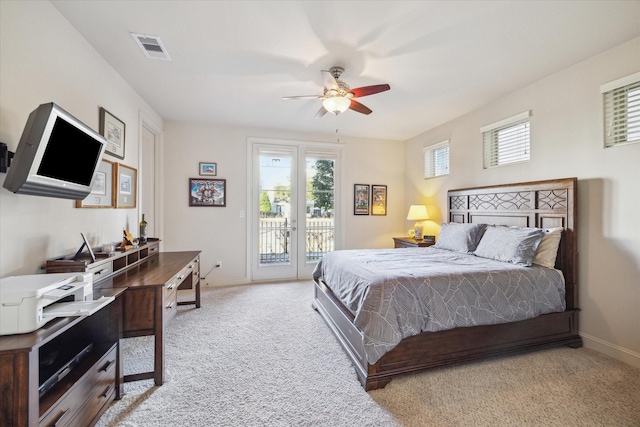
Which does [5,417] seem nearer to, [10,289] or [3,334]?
[3,334]

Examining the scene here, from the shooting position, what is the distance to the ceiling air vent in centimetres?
213

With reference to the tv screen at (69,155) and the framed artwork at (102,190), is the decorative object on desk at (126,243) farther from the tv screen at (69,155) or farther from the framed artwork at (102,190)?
the tv screen at (69,155)

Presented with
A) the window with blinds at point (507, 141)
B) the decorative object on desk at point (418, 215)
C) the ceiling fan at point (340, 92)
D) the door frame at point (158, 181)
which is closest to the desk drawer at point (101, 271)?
the door frame at point (158, 181)

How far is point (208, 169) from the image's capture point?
4285 millimetres

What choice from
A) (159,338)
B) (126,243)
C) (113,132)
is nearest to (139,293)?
(159,338)

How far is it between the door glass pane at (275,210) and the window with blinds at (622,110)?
3944mm

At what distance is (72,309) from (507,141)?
434 cm

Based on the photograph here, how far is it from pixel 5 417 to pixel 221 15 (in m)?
2.49

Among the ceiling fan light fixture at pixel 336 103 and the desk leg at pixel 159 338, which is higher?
the ceiling fan light fixture at pixel 336 103

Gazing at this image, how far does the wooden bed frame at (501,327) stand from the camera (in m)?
1.96

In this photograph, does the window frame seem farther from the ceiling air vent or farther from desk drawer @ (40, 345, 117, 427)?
desk drawer @ (40, 345, 117, 427)

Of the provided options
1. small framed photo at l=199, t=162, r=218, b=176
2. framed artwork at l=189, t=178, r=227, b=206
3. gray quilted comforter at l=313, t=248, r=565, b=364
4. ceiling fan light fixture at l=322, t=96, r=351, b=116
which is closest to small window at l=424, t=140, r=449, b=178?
gray quilted comforter at l=313, t=248, r=565, b=364

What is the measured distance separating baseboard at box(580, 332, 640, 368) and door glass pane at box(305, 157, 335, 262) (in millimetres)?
3449

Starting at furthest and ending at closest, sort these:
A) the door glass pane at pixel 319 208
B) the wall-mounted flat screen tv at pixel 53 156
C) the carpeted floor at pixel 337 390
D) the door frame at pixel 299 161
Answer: the door glass pane at pixel 319 208 < the door frame at pixel 299 161 < the carpeted floor at pixel 337 390 < the wall-mounted flat screen tv at pixel 53 156
